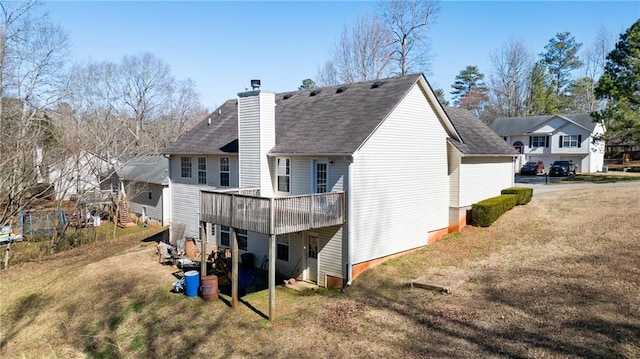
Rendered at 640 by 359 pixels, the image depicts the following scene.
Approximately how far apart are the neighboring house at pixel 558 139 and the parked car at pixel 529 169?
1192 millimetres

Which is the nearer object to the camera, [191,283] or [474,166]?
[191,283]

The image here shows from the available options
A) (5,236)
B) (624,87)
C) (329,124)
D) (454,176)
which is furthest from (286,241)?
(624,87)

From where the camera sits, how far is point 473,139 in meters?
21.8

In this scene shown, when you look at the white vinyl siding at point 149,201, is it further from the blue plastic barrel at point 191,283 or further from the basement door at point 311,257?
the basement door at point 311,257

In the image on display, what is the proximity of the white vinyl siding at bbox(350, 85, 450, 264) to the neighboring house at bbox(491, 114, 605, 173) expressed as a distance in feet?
90.1

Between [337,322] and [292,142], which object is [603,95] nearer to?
[292,142]

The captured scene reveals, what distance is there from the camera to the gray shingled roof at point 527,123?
43406 mm

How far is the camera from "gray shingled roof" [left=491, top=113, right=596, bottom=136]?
43.4m

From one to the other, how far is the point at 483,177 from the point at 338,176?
965 centimetres

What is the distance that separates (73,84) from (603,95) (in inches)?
1500

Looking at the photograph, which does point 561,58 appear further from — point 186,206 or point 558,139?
point 186,206

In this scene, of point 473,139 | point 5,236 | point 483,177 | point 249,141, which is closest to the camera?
point 249,141

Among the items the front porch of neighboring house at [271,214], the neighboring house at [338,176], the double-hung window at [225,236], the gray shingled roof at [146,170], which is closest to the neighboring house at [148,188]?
the gray shingled roof at [146,170]

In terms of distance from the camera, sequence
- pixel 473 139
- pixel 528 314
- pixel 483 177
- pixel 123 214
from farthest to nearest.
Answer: pixel 123 214, pixel 473 139, pixel 483 177, pixel 528 314
